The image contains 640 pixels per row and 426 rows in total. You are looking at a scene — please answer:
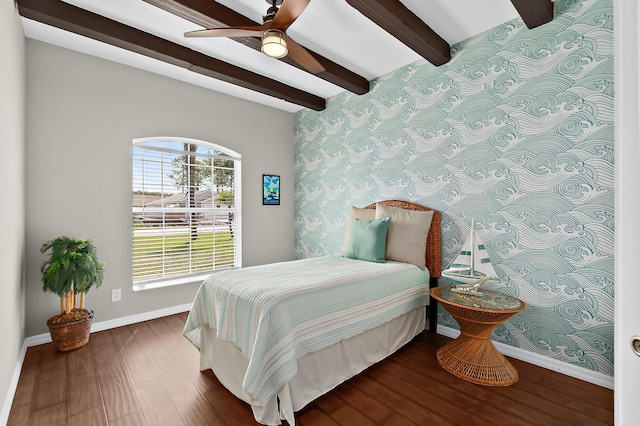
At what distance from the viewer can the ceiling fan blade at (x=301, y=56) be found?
7.09ft

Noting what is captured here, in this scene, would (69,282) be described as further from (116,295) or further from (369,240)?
(369,240)

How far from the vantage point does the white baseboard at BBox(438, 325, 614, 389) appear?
208 cm

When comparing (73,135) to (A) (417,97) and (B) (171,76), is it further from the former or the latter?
(A) (417,97)

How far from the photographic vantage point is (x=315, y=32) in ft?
8.72

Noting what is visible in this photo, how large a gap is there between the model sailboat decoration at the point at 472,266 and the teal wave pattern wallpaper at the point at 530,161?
0.83 ft

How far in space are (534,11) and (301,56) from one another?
1.76 meters

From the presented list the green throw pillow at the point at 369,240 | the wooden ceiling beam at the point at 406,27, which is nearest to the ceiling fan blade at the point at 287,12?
the wooden ceiling beam at the point at 406,27

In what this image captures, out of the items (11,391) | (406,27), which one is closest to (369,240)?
(406,27)

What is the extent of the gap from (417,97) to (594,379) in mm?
2783

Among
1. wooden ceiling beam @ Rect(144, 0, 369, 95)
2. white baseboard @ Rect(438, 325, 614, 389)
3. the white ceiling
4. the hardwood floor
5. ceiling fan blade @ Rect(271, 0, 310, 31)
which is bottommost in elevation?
the hardwood floor

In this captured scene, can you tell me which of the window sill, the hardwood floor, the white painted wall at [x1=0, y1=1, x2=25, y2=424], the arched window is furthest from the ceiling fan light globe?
the window sill

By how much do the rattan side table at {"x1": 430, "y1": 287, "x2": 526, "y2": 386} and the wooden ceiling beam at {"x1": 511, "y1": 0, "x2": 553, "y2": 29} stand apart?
2146 millimetres

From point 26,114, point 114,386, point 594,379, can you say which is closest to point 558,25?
point 594,379

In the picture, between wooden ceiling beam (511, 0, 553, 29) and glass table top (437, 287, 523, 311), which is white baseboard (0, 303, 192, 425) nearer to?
Answer: glass table top (437, 287, 523, 311)
